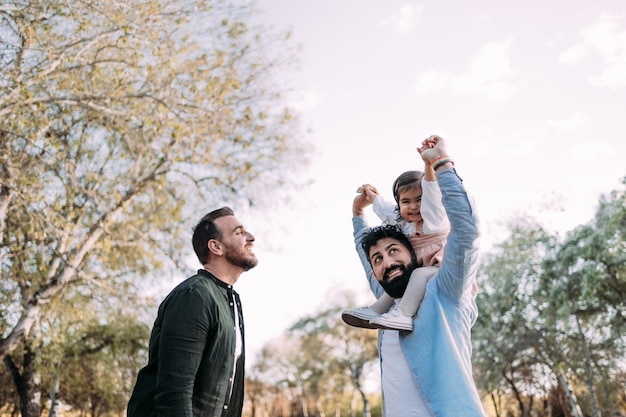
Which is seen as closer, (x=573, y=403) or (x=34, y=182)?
(x=34, y=182)

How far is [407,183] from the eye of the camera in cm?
307

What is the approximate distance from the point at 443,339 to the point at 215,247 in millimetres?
1704

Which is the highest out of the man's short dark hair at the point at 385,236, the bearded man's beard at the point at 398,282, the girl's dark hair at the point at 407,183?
Result: the girl's dark hair at the point at 407,183

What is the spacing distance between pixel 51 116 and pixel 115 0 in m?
4.98

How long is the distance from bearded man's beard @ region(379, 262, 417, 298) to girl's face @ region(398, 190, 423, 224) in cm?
38

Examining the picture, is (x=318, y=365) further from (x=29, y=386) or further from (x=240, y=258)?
(x=240, y=258)

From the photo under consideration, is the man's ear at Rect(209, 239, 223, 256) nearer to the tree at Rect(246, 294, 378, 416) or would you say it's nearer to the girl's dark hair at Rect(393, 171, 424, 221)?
the girl's dark hair at Rect(393, 171, 424, 221)

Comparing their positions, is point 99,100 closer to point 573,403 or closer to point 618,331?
point 618,331

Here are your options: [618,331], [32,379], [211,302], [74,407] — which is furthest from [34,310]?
[74,407]

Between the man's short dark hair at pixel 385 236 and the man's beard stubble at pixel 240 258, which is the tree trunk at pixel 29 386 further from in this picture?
the man's short dark hair at pixel 385 236

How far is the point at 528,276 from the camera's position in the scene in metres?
23.3

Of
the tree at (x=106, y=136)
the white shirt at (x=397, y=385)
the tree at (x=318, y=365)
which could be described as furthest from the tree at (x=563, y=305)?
the tree at (x=318, y=365)

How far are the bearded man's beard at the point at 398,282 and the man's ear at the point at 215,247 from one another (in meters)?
1.22

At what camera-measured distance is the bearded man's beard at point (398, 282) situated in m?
2.70
